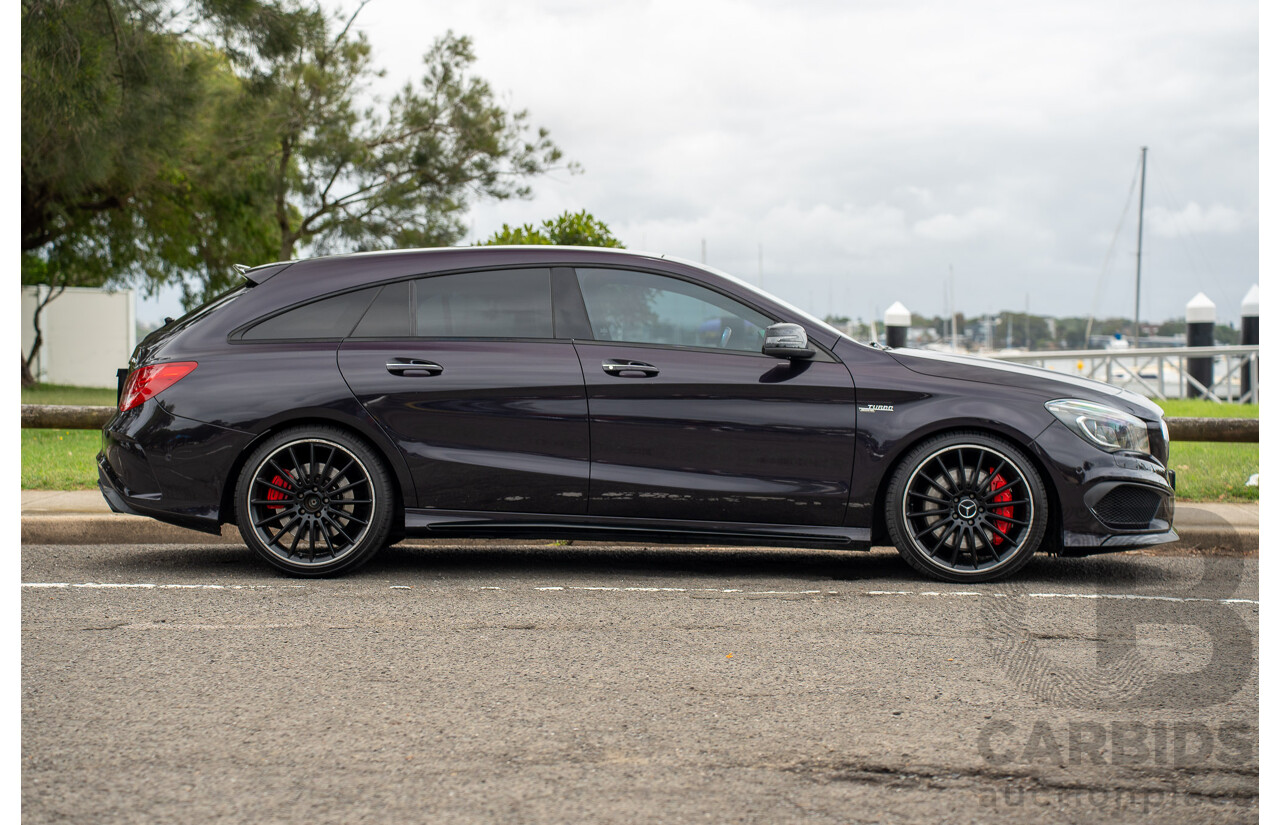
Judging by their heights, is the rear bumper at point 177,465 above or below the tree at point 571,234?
below

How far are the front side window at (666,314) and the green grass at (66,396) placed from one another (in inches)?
515

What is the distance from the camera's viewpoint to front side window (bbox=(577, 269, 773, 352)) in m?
5.88

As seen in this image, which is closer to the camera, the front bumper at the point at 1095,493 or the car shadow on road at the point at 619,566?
the front bumper at the point at 1095,493

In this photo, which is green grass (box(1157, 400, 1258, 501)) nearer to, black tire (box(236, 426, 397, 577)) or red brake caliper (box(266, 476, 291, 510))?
black tire (box(236, 426, 397, 577))

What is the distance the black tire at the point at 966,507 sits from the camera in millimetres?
5715

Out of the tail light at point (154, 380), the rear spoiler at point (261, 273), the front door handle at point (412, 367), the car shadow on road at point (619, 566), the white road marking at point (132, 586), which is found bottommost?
the white road marking at point (132, 586)

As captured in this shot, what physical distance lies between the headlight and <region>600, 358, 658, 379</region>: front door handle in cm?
195

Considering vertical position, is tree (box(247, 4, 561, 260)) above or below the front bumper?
above

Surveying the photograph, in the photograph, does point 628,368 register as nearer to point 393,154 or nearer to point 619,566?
point 619,566

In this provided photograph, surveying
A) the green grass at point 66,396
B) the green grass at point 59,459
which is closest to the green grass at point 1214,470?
the green grass at point 59,459

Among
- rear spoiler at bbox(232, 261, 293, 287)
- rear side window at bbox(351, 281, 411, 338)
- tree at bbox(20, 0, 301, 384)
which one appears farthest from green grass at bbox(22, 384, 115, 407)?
rear side window at bbox(351, 281, 411, 338)

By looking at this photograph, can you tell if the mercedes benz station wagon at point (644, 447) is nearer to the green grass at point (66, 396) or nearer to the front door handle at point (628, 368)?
the front door handle at point (628, 368)

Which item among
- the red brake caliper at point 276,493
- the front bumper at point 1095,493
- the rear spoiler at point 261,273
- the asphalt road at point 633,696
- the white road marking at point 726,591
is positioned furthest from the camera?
the rear spoiler at point 261,273

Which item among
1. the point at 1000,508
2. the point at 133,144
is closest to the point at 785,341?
the point at 1000,508
